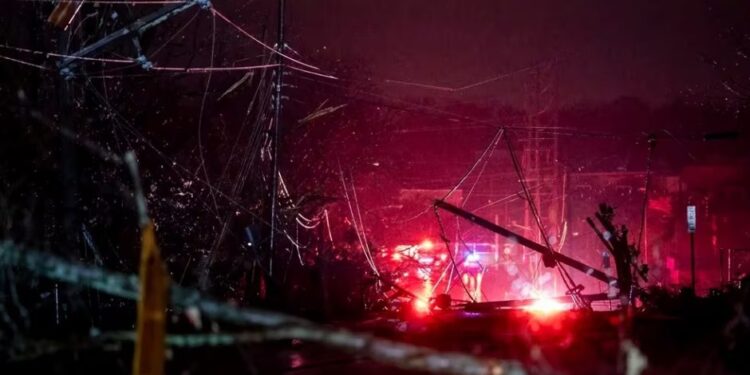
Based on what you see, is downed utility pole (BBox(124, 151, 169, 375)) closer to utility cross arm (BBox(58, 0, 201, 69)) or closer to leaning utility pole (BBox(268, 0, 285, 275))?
utility cross arm (BBox(58, 0, 201, 69))

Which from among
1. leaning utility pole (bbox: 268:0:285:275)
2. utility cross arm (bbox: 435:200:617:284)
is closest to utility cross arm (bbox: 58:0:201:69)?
leaning utility pole (bbox: 268:0:285:275)

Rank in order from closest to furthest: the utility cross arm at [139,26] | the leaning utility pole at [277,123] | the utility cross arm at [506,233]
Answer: the utility cross arm at [139,26] < the utility cross arm at [506,233] < the leaning utility pole at [277,123]

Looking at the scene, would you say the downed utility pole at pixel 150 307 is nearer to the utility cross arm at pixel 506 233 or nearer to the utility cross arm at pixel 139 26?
the utility cross arm at pixel 139 26

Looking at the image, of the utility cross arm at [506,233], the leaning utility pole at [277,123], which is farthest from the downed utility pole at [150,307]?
the leaning utility pole at [277,123]

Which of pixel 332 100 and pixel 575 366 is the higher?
pixel 332 100

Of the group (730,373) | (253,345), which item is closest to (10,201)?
(253,345)

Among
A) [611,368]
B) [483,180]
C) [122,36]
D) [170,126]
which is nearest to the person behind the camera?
[611,368]

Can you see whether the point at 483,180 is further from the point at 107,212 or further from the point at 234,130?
the point at 107,212

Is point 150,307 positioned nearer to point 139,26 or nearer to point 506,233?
point 139,26

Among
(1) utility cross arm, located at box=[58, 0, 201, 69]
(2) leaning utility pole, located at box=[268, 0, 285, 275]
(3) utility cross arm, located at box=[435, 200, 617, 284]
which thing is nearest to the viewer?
(1) utility cross arm, located at box=[58, 0, 201, 69]

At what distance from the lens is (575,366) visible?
9.20 m

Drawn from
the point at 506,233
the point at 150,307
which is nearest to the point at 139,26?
the point at 150,307

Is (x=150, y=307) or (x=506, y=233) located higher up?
(x=506, y=233)

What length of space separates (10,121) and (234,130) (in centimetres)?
1273
